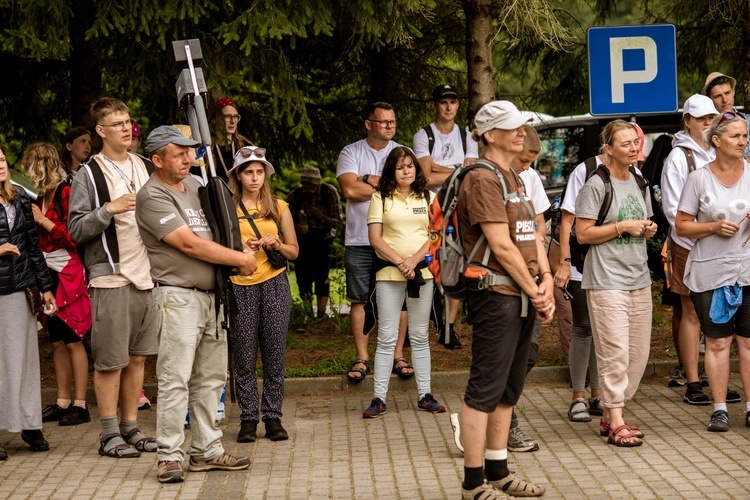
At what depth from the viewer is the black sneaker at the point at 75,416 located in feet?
28.6

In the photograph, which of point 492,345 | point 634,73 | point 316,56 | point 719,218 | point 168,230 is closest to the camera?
point 492,345

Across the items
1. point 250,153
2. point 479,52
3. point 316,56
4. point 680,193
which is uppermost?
point 316,56

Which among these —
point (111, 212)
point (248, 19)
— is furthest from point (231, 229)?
point (248, 19)

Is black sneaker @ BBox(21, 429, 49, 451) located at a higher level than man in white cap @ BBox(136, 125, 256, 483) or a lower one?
lower

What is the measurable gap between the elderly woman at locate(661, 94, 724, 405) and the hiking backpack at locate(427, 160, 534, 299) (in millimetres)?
2648

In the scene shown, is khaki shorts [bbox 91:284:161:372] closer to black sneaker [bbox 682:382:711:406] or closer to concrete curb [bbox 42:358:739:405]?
concrete curb [bbox 42:358:739:405]

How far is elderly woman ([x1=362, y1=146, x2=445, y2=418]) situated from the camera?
8.68 meters

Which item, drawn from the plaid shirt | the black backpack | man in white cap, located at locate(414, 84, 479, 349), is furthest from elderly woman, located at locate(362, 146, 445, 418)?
the plaid shirt

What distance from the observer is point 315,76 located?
40.9 ft

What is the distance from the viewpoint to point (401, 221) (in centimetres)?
880

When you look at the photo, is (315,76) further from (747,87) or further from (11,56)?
(747,87)

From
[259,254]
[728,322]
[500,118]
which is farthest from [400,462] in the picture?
[728,322]

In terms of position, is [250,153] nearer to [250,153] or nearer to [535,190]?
[250,153]

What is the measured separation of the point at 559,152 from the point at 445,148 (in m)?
6.50
